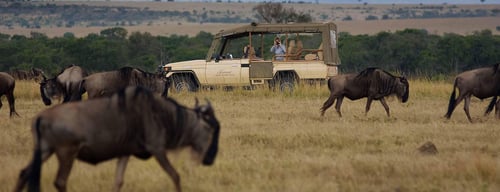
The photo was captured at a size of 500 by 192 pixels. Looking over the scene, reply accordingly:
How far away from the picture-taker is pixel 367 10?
14562cm

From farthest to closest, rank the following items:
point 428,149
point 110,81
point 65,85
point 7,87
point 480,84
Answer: point 7,87 < point 480,84 < point 65,85 < point 110,81 < point 428,149

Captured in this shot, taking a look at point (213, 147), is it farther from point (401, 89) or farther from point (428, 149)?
point (401, 89)

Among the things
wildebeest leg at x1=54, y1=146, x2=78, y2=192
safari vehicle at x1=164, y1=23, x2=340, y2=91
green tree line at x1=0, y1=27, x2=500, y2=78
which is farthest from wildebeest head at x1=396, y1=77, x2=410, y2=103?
green tree line at x1=0, y1=27, x2=500, y2=78

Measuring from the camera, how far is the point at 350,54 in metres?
42.7

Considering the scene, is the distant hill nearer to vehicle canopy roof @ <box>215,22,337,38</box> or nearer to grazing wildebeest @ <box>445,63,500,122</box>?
vehicle canopy roof @ <box>215,22,337,38</box>

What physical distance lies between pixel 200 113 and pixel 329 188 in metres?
1.51

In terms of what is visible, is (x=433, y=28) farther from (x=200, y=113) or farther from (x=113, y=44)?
(x=200, y=113)

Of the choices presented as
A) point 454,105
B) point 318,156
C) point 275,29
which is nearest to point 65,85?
point 318,156

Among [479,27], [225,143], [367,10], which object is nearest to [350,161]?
[225,143]

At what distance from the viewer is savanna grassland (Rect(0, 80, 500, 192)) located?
8492 millimetres

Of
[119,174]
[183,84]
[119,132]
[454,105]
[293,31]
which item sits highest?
[119,132]

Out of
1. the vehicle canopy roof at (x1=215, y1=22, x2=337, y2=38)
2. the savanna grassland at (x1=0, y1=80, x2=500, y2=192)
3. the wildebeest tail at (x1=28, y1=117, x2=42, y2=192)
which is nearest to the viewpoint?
the wildebeest tail at (x1=28, y1=117, x2=42, y2=192)

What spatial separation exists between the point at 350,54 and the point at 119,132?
36014mm

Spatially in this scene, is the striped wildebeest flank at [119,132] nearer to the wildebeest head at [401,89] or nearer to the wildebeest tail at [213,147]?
the wildebeest tail at [213,147]
